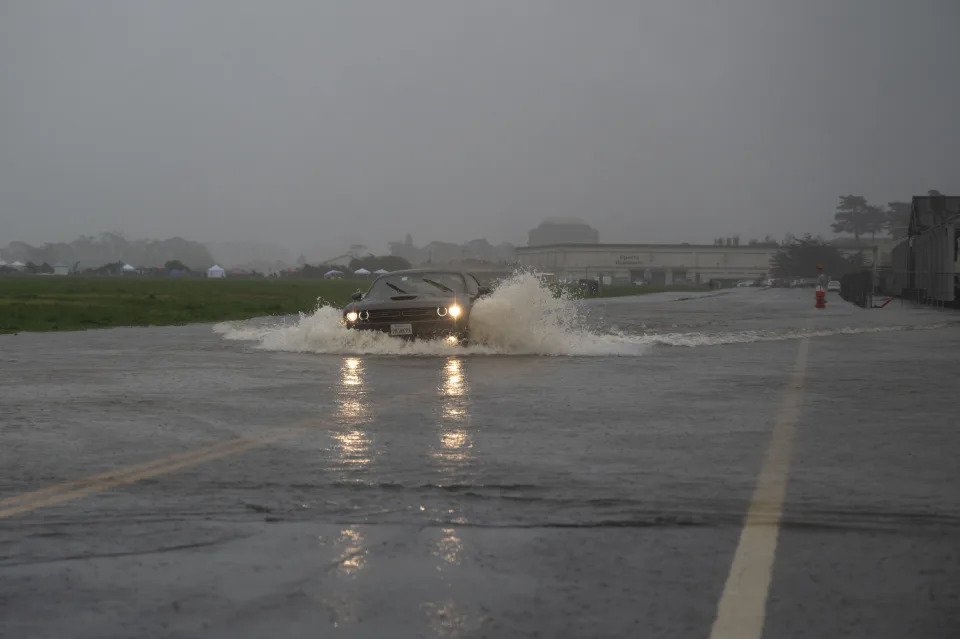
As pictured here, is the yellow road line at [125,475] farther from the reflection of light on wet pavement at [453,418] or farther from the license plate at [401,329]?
the license plate at [401,329]

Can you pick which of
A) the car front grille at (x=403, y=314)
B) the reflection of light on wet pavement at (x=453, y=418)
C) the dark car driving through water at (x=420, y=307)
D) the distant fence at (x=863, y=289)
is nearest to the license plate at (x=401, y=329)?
the dark car driving through water at (x=420, y=307)

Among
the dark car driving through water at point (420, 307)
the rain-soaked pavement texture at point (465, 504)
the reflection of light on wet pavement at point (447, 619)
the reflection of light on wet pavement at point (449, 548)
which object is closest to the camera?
the reflection of light on wet pavement at point (447, 619)

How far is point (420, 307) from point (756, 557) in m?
13.6

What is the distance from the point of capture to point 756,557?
514cm

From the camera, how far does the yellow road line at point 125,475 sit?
6395 mm

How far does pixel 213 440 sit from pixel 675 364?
8957mm

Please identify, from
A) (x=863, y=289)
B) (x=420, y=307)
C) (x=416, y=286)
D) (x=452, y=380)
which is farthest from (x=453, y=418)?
(x=863, y=289)

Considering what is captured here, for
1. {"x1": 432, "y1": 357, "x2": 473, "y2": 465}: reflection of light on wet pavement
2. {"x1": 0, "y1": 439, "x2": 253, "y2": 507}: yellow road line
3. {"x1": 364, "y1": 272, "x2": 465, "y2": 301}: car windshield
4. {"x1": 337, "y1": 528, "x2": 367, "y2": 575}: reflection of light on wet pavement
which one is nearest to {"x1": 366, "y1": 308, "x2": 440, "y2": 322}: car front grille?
{"x1": 364, "y1": 272, "x2": 465, "y2": 301}: car windshield

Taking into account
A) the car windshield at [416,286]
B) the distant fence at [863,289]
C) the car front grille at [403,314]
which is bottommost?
the distant fence at [863,289]

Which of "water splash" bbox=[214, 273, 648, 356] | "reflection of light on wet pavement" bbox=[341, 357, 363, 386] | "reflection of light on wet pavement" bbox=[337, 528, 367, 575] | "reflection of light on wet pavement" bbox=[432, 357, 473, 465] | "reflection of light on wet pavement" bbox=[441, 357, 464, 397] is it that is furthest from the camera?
"water splash" bbox=[214, 273, 648, 356]

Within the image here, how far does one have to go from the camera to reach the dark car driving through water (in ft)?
60.5

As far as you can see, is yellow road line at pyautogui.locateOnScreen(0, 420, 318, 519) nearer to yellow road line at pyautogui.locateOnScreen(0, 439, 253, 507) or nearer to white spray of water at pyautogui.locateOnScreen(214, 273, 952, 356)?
yellow road line at pyautogui.locateOnScreen(0, 439, 253, 507)

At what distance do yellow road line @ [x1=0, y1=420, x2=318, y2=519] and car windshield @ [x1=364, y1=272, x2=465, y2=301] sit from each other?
998 cm

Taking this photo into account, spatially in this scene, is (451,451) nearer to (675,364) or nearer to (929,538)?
(929,538)
